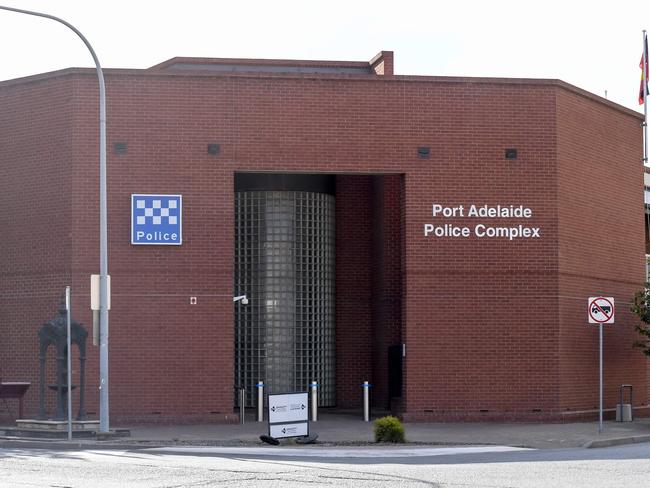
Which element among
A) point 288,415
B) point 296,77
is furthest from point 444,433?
point 296,77

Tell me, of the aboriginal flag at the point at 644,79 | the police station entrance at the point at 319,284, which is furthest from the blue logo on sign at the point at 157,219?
the aboriginal flag at the point at 644,79

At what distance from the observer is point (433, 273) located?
2817 cm

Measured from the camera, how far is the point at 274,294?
3067 centimetres

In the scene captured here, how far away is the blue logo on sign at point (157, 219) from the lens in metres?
27.4

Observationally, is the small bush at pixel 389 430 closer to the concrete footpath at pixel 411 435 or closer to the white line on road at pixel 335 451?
the concrete footpath at pixel 411 435

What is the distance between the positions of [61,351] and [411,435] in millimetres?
7454

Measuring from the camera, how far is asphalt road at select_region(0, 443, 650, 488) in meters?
15.8

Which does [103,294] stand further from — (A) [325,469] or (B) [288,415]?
(A) [325,469]

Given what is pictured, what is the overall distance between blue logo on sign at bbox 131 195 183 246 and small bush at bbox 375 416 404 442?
23.6 ft

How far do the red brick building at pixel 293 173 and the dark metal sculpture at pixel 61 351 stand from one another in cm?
175

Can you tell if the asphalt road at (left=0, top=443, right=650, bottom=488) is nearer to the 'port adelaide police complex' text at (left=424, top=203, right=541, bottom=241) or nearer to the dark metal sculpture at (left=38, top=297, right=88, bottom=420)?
the dark metal sculpture at (left=38, top=297, right=88, bottom=420)

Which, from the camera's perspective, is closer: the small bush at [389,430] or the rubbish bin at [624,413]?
the small bush at [389,430]

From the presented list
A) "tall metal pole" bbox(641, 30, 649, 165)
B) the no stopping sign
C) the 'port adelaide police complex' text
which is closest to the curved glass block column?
the 'port adelaide police complex' text

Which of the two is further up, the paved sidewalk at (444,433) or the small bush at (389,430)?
the small bush at (389,430)
